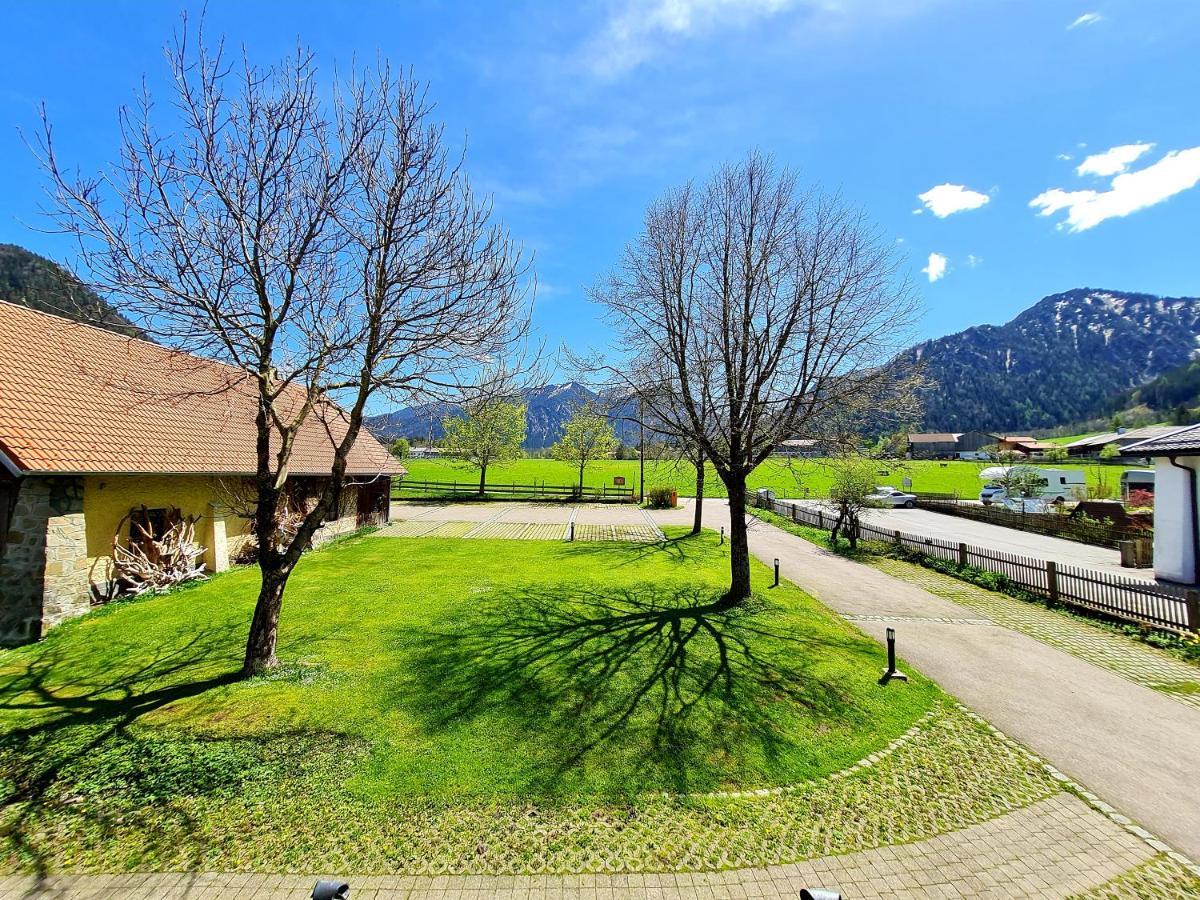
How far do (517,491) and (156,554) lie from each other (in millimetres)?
29420

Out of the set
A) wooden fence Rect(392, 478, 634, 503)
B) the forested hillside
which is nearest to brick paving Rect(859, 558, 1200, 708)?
the forested hillside

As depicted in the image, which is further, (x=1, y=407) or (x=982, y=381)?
(x=982, y=381)

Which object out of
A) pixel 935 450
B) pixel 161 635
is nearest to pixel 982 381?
pixel 935 450

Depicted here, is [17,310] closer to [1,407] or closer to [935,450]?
[1,407]

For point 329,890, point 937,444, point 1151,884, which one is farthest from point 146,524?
point 937,444

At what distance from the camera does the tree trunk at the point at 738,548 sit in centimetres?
1146

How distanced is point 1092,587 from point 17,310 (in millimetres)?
26039

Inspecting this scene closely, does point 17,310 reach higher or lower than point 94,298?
higher

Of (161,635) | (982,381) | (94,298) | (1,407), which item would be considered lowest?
(161,635)

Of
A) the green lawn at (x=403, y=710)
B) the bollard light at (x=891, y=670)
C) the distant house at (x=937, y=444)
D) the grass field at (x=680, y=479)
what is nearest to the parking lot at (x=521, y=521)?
the grass field at (x=680, y=479)

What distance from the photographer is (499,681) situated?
23.9ft

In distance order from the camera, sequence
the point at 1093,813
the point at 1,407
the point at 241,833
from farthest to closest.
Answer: the point at 1,407, the point at 1093,813, the point at 241,833

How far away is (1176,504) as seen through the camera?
13.1 metres

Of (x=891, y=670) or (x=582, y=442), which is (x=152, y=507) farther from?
(x=582, y=442)
